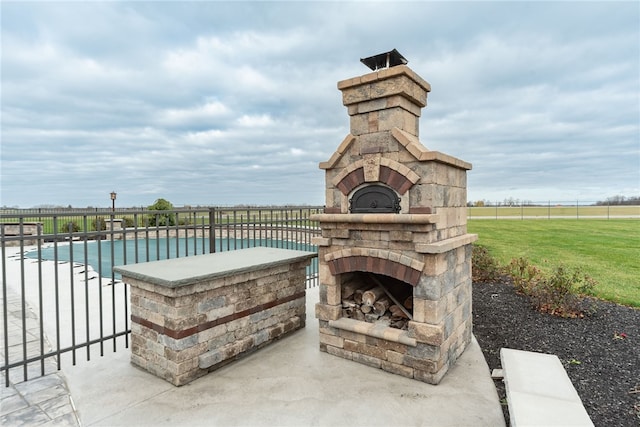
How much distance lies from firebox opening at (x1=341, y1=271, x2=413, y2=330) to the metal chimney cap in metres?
2.70

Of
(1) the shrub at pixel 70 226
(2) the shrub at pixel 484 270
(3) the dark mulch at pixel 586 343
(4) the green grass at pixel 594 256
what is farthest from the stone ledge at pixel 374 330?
(4) the green grass at pixel 594 256

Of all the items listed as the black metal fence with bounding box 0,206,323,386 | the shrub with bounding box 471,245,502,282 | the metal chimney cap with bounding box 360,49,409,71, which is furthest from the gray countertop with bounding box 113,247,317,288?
the shrub with bounding box 471,245,502,282

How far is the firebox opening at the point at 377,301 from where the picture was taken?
168 inches

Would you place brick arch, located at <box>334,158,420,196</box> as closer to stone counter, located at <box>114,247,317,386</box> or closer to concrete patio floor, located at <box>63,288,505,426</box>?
stone counter, located at <box>114,247,317,386</box>

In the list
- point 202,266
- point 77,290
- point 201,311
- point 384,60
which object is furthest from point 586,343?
point 77,290

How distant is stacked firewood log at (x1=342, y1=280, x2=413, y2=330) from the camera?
4250 millimetres

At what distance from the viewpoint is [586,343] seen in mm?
4609

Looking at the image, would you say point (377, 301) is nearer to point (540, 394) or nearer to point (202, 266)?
point (540, 394)

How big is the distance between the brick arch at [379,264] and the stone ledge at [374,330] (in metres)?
0.60

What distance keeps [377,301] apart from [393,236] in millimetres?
1054

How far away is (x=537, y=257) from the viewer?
418 inches

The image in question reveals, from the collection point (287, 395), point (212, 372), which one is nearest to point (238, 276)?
point (212, 372)

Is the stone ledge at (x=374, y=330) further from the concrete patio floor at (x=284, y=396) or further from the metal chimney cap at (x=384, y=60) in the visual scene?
the metal chimney cap at (x=384, y=60)

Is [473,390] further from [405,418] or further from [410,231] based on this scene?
[410,231]
